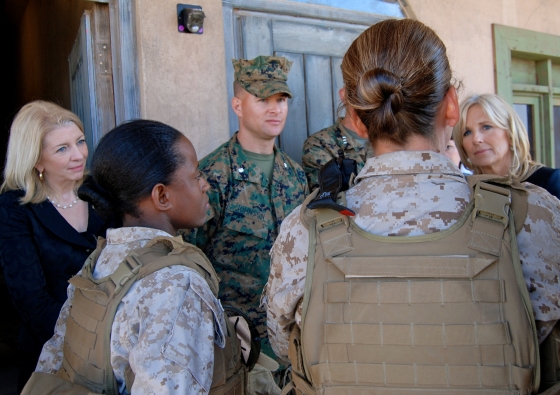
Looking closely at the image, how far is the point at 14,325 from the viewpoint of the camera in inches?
183

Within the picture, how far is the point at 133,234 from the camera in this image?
148 cm

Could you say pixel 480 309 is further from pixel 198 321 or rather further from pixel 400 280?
pixel 198 321

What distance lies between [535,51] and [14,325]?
212 inches

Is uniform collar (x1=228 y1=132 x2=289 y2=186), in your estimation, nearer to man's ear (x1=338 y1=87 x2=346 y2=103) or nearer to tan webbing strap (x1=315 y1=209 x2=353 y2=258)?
man's ear (x1=338 y1=87 x2=346 y2=103)

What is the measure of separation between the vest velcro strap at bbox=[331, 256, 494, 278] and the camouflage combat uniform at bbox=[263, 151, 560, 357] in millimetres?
80

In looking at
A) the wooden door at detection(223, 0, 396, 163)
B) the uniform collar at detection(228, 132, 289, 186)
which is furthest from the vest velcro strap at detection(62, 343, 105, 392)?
the wooden door at detection(223, 0, 396, 163)

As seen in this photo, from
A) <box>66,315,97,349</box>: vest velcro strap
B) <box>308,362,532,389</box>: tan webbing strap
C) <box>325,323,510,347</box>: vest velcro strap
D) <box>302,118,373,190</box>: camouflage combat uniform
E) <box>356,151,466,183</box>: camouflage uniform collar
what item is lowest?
<box>308,362,532,389</box>: tan webbing strap

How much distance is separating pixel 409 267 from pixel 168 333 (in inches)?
22.1

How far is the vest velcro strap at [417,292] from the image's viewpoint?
3.69ft

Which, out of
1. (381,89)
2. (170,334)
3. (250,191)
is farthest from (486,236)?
(250,191)

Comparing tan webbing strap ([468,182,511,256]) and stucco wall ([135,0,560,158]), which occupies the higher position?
stucco wall ([135,0,560,158])

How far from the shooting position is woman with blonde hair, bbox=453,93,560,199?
267 centimetres

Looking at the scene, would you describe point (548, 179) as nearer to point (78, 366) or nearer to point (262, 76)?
point (262, 76)

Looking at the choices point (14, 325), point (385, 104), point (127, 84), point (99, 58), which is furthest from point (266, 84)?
point (14, 325)
